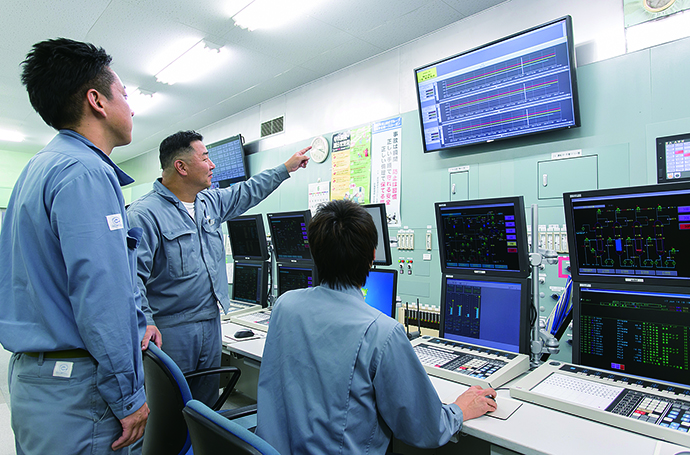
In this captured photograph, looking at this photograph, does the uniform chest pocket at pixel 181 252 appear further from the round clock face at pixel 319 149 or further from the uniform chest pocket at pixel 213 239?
the round clock face at pixel 319 149

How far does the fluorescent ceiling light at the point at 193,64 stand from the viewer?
12.0ft

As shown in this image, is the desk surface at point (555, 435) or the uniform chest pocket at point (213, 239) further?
the uniform chest pocket at point (213, 239)

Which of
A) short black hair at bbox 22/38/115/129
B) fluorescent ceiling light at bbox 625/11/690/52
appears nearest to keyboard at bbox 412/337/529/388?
short black hair at bbox 22/38/115/129

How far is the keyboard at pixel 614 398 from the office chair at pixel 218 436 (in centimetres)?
93

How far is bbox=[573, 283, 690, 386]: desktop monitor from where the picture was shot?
131 cm

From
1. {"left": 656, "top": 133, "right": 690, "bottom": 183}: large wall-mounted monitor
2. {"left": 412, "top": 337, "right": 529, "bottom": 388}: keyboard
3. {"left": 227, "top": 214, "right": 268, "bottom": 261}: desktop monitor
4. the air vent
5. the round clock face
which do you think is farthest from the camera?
the air vent

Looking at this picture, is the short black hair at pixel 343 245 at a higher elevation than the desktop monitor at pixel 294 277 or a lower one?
higher

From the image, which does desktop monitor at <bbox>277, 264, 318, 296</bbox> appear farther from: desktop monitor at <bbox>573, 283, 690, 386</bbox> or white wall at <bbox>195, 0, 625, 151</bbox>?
A: white wall at <bbox>195, 0, 625, 151</bbox>

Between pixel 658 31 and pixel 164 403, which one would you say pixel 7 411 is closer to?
pixel 164 403

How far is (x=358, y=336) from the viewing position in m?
0.98

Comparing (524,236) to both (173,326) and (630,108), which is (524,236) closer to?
(630,108)

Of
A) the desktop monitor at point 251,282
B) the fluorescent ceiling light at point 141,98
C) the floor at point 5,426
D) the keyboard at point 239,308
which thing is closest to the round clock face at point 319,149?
the desktop monitor at point 251,282

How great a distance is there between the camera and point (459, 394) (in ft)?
4.50

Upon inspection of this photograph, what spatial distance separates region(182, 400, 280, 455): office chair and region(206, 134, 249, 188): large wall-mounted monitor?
4.40 meters
